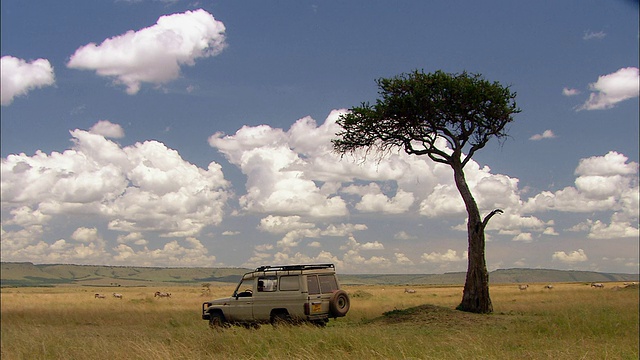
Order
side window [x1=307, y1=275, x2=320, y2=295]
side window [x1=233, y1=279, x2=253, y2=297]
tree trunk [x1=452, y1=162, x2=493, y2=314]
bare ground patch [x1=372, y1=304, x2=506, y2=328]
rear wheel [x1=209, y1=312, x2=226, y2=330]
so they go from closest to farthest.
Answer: side window [x1=307, y1=275, x2=320, y2=295], rear wheel [x1=209, y1=312, x2=226, y2=330], side window [x1=233, y1=279, x2=253, y2=297], bare ground patch [x1=372, y1=304, x2=506, y2=328], tree trunk [x1=452, y1=162, x2=493, y2=314]

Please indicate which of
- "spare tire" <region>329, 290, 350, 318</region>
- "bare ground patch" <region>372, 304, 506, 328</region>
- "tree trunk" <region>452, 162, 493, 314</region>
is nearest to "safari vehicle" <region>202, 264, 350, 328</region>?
"spare tire" <region>329, 290, 350, 318</region>

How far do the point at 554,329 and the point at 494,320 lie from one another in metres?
5.90

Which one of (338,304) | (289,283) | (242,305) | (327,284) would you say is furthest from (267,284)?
(338,304)

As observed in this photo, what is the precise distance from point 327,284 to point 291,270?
5.33 ft

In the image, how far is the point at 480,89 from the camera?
3312cm

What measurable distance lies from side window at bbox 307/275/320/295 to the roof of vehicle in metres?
0.24

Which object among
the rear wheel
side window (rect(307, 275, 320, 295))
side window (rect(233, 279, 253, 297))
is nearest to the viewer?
side window (rect(307, 275, 320, 295))

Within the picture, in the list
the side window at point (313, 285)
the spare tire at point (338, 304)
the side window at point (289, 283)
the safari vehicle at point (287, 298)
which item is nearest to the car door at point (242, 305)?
the safari vehicle at point (287, 298)

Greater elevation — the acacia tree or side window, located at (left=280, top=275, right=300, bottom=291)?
the acacia tree

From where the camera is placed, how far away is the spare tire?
75.8 feet

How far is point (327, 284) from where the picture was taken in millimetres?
23750

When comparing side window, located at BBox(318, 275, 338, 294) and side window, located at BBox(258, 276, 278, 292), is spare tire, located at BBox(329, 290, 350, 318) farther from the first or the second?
side window, located at BBox(258, 276, 278, 292)

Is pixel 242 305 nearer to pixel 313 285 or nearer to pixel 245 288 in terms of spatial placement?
pixel 245 288

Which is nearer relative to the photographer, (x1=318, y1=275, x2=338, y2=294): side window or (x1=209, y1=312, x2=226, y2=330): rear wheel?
(x1=318, y1=275, x2=338, y2=294): side window
